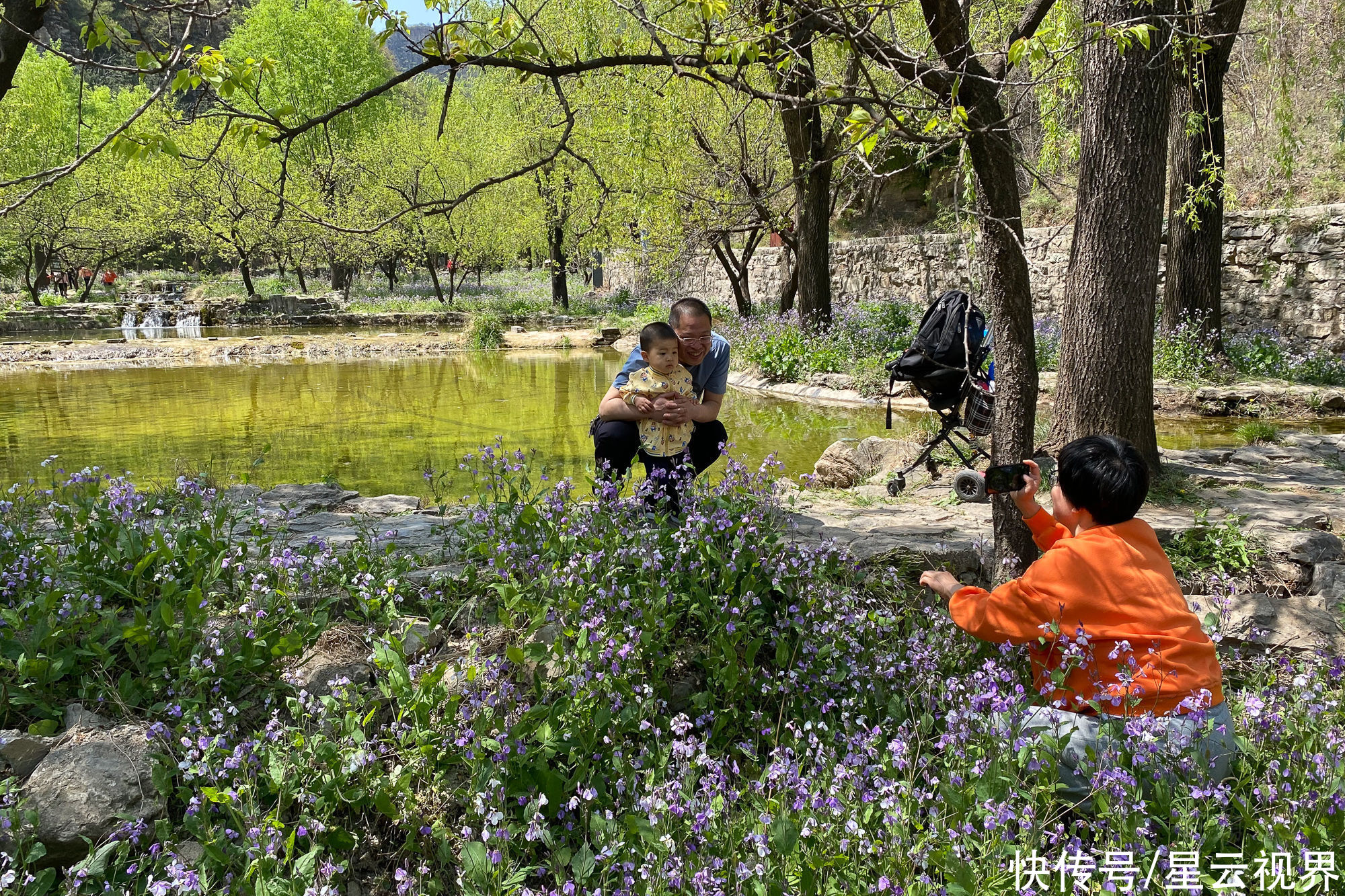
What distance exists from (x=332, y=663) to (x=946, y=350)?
438 cm

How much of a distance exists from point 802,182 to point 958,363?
8391mm

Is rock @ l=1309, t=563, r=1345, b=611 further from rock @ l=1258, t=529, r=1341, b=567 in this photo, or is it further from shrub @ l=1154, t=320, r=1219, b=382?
shrub @ l=1154, t=320, r=1219, b=382

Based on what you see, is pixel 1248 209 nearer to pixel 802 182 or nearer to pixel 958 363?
pixel 802 182

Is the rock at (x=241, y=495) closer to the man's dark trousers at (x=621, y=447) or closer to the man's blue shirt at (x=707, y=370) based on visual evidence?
the man's dark trousers at (x=621, y=447)

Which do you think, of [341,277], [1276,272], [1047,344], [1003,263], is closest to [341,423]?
[1047,344]

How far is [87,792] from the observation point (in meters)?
2.37

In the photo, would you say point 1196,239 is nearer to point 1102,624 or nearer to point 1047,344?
point 1047,344

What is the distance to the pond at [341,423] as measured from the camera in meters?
8.64

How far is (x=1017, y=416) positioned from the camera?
3.75 metres

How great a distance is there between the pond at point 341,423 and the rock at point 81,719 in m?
1.90

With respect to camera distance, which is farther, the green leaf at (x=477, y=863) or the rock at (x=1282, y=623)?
the rock at (x=1282, y=623)

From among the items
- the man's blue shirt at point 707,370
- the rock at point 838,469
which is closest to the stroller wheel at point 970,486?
the man's blue shirt at point 707,370

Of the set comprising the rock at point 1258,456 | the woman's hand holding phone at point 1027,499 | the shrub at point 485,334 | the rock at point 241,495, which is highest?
the shrub at point 485,334

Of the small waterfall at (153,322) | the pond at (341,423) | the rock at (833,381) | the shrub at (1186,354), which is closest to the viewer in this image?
the pond at (341,423)
